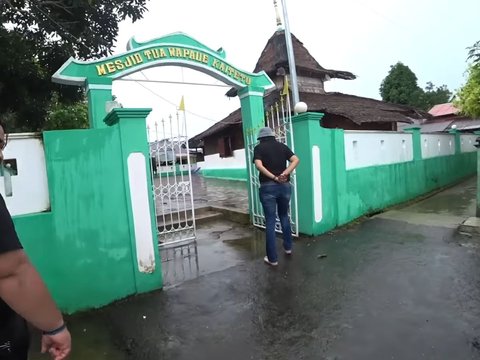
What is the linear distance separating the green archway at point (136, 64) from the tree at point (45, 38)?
2440mm

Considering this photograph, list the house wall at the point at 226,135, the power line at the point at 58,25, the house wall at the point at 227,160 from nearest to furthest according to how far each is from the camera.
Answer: the power line at the point at 58,25, the house wall at the point at 227,160, the house wall at the point at 226,135

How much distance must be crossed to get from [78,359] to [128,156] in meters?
1.93

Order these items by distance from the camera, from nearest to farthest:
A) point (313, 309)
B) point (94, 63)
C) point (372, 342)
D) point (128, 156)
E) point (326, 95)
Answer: point (372, 342), point (313, 309), point (128, 156), point (94, 63), point (326, 95)

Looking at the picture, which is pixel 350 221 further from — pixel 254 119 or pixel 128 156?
pixel 128 156

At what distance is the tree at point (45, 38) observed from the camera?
689 centimetres

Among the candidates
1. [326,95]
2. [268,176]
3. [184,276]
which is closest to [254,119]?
[268,176]

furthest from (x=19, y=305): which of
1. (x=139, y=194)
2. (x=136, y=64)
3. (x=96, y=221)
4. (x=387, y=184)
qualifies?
(x=387, y=184)

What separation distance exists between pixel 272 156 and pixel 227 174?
13.1 metres

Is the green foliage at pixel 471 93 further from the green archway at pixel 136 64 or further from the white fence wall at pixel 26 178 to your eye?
the white fence wall at pixel 26 178

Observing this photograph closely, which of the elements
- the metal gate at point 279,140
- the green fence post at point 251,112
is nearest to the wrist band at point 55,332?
the metal gate at point 279,140

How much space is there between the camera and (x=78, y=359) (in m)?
2.66

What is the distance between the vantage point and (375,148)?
711 centimetres

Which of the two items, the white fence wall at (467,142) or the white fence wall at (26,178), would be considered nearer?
the white fence wall at (26,178)

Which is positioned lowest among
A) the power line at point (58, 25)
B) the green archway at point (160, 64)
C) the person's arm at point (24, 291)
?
the person's arm at point (24, 291)
